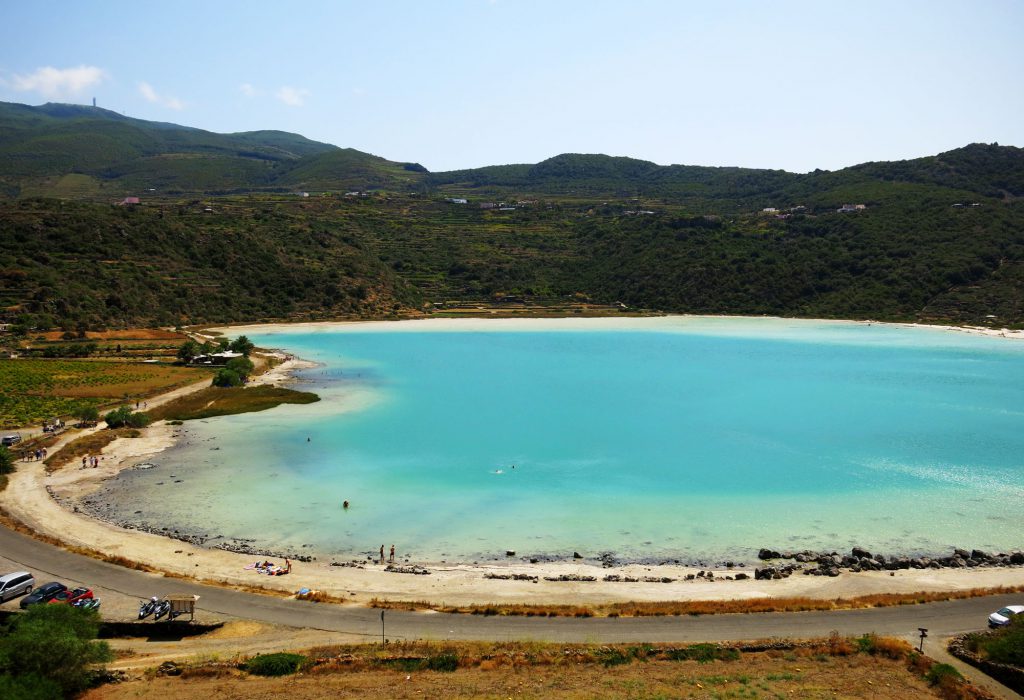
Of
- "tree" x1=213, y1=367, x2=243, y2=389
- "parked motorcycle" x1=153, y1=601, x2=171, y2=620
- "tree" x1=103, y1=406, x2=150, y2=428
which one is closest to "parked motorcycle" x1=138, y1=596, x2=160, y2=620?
"parked motorcycle" x1=153, y1=601, x2=171, y2=620

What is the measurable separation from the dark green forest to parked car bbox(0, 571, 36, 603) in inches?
2570

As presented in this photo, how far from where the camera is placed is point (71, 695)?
16750 mm

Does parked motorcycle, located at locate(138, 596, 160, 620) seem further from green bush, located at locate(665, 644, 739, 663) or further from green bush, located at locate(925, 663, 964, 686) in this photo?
green bush, located at locate(925, 663, 964, 686)

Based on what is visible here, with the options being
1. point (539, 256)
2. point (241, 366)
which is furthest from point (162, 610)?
point (539, 256)

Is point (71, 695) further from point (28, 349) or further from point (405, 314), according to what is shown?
point (405, 314)

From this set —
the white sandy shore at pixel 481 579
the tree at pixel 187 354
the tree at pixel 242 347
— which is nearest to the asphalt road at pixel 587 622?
the white sandy shore at pixel 481 579

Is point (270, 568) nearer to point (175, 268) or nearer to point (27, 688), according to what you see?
point (27, 688)

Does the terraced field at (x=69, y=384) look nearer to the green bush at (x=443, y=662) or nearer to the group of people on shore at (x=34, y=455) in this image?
the group of people on shore at (x=34, y=455)

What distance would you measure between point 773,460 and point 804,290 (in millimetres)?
80436

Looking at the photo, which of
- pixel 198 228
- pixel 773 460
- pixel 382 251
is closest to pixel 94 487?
pixel 773 460

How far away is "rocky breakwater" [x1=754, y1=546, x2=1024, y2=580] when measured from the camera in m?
25.5

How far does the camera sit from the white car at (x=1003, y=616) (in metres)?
20.0

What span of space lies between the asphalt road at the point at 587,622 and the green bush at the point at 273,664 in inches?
85.2

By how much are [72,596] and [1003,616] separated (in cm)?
2616
